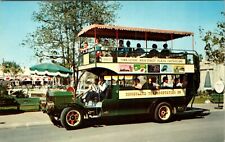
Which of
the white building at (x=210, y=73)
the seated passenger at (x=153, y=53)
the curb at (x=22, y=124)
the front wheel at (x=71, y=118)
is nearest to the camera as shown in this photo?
the front wheel at (x=71, y=118)

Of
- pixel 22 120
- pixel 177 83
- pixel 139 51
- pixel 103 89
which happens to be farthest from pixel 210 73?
pixel 22 120

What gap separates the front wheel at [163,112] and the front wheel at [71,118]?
284 cm

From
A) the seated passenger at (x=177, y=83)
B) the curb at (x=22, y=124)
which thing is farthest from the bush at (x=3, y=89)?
the seated passenger at (x=177, y=83)

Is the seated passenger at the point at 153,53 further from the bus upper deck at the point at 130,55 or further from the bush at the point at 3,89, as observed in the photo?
the bush at the point at 3,89

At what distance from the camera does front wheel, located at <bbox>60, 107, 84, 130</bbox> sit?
396 inches

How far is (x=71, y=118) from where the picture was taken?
33.7ft

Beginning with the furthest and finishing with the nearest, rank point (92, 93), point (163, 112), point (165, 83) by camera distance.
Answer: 1. point (165, 83)
2. point (163, 112)
3. point (92, 93)

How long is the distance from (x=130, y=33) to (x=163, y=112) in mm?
3313

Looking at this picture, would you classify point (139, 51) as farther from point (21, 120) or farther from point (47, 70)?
point (47, 70)

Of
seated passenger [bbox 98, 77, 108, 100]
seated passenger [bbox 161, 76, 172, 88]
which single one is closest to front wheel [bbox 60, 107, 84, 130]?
seated passenger [bbox 98, 77, 108, 100]

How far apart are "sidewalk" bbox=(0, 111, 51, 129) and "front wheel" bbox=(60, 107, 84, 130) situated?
2189 millimetres

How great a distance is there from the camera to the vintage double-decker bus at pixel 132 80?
35.2ft

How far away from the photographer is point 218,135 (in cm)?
892

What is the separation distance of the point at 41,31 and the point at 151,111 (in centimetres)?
1036
